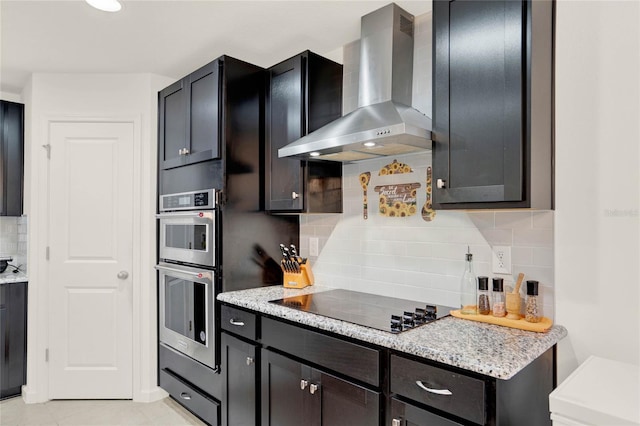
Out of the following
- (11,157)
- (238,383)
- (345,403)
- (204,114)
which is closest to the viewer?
(345,403)

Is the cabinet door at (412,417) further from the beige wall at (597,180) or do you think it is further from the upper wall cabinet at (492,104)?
the upper wall cabinet at (492,104)

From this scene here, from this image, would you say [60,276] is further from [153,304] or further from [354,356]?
[354,356]

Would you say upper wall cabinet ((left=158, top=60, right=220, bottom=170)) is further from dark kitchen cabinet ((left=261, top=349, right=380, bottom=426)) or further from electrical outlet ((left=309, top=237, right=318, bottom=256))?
dark kitchen cabinet ((left=261, top=349, right=380, bottom=426))

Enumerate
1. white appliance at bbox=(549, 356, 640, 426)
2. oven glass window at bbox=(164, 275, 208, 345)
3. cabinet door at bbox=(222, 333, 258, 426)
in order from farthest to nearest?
oven glass window at bbox=(164, 275, 208, 345)
cabinet door at bbox=(222, 333, 258, 426)
white appliance at bbox=(549, 356, 640, 426)

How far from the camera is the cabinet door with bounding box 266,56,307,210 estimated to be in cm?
242

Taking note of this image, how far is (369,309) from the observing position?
201cm

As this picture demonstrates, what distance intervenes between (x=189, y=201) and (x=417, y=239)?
1.49 metres

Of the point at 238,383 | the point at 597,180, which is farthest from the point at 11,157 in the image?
the point at 597,180

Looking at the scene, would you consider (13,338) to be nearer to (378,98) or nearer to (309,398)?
(309,398)

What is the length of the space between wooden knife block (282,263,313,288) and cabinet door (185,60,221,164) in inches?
34.7

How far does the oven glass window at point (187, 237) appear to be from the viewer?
101 inches

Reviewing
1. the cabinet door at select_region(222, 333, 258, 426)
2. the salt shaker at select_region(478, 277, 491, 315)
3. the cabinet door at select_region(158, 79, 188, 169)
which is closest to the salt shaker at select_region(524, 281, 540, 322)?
the salt shaker at select_region(478, 277, 491, 315)

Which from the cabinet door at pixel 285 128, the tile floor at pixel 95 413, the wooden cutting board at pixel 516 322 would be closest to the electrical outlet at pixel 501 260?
the wooden cutting board at pixel 516 322

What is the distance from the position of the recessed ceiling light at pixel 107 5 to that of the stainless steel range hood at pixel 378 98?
1.14 metres
